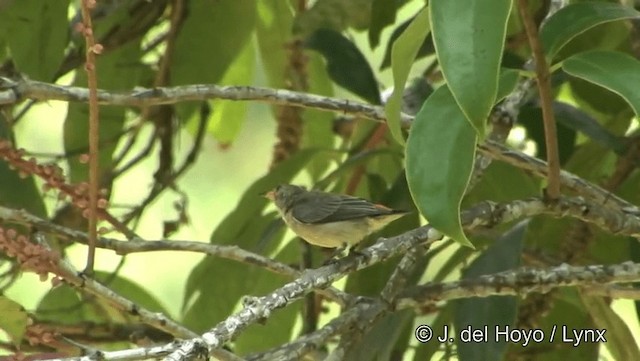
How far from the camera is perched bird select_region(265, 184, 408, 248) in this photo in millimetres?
1881

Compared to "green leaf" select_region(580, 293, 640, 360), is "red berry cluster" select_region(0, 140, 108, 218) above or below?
below

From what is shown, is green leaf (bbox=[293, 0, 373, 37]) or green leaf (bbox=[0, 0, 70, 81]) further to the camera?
green leaf (bbox=[293, 0, 373, 37])

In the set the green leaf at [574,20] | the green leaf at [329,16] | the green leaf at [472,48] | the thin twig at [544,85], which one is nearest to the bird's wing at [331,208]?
the green leaf at [329,16]

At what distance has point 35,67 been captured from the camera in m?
1.99

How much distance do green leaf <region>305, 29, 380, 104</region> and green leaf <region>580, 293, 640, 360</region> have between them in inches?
19.5

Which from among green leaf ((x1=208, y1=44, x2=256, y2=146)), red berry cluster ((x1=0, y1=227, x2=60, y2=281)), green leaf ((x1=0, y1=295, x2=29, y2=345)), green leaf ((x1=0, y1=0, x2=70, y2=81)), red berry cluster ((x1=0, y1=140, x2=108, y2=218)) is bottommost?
green leaf ((x1=0, y1=295, x2=29, y2=345))

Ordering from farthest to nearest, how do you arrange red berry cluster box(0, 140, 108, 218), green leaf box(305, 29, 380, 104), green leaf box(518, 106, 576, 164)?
green leaf box(518, 106, 576, 164), green leaf box(305, 29, 380, 104), red berry cluster box(0, 140, 108, 218)

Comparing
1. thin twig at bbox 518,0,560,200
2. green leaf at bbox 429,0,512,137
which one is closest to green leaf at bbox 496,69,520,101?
thin twig at bbox 518,0,560,200

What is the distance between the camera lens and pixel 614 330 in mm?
1830

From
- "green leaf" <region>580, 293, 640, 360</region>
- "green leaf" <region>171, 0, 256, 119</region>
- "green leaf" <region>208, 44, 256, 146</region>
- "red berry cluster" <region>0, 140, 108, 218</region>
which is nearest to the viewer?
"red berry cluster" <region>0, 140, 108, 218</region>

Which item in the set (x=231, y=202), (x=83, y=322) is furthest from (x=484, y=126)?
(x=231, y=202)

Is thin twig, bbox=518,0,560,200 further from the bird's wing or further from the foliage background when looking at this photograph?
the bird's wing

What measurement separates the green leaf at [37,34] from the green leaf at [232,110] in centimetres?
73

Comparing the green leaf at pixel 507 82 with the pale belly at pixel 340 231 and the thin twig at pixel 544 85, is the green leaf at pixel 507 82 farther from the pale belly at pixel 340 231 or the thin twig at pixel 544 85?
the pale belly at pixel 340 231
